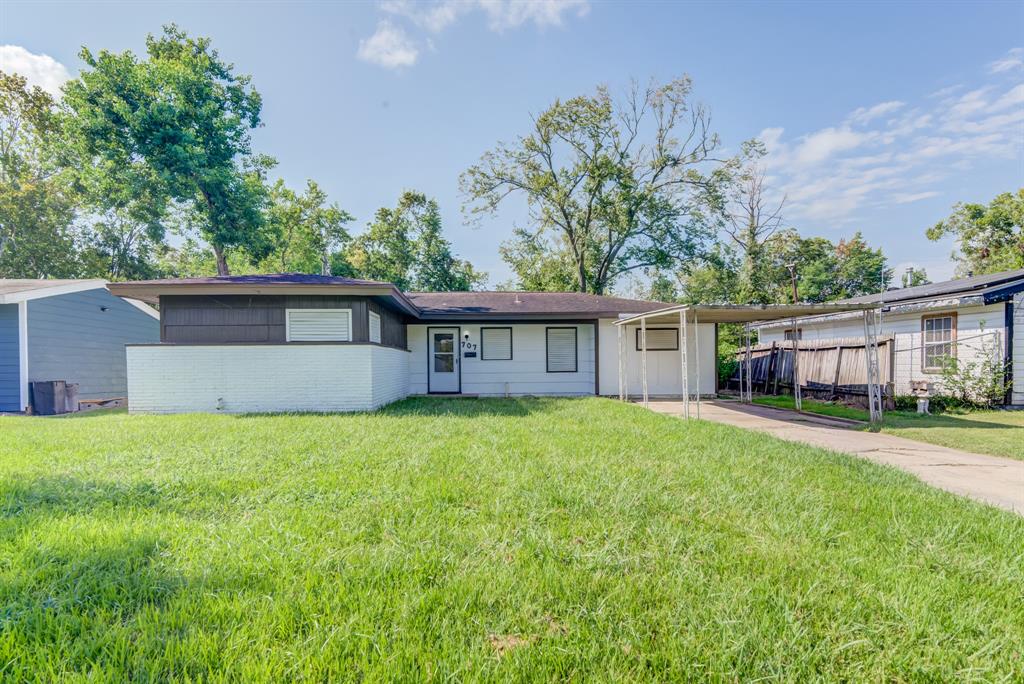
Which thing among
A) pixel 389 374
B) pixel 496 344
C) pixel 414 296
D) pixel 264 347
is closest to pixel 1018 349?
pixel 496 344

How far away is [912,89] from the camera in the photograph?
13.9 meters

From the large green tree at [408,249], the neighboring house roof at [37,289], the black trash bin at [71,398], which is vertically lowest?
the black trash bin at [71,398]

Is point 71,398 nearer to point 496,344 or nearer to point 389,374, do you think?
point 389,374

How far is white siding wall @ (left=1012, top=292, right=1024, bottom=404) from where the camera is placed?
29.1 feet

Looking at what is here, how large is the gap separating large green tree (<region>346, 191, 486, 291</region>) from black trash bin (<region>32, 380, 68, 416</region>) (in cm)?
1616

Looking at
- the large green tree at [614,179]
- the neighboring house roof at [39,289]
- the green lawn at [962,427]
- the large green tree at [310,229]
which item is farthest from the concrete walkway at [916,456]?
the large green tree at [310,229]

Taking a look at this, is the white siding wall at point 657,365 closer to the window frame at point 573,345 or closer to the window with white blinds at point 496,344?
the window frame at point 573,345

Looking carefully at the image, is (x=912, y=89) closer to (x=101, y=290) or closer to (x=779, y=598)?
(x=779, y=598)

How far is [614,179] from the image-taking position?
2191 centimetres

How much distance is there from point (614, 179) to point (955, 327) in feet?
50.7

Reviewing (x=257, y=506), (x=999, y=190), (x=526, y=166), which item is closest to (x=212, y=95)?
(x=526, y=166)

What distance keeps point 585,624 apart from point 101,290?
50.2 feet

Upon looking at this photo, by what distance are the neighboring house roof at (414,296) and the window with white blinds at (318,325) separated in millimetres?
505

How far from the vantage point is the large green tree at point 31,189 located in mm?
20281
